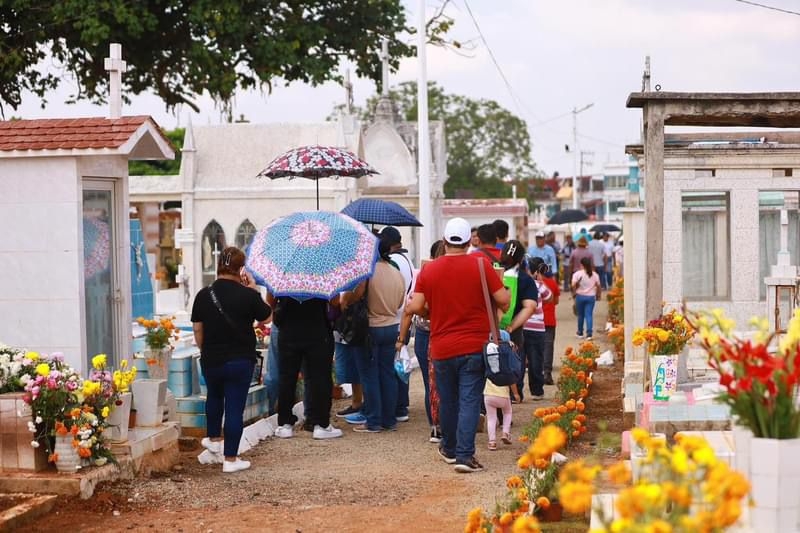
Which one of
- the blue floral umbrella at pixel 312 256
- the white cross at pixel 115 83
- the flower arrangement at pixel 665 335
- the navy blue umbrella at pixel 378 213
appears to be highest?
the white cross at pixel 115 83

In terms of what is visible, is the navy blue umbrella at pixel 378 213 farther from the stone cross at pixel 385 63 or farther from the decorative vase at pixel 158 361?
the stone cross at pixel 385 63

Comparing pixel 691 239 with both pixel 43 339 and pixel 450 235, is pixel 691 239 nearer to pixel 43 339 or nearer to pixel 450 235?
pixel 450 235

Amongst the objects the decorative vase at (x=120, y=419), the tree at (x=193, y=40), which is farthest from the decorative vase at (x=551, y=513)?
the tree at (x=193, y=40)

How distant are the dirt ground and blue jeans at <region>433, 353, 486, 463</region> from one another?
0.26 metres

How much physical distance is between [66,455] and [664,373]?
15.1 feet

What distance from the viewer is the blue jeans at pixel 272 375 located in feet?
36.6

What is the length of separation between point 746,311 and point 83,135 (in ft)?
24.0

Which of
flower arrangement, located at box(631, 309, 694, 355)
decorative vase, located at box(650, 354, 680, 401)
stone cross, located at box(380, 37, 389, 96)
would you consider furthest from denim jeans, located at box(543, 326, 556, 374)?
stone cross, located at box(380, 37, 389, 96)

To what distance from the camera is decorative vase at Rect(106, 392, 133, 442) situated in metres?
8.64

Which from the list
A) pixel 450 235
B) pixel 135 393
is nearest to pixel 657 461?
pixel 450 235

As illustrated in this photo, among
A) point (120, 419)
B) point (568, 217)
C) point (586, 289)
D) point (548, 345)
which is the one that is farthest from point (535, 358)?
point (568, 217)

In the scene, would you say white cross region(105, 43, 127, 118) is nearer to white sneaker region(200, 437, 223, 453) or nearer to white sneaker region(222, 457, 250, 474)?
white sneaker region(200, 437, 223, 453)

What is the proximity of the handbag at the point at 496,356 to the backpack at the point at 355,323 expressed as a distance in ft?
7.24

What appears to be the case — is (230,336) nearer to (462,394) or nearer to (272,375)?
(462,394)
